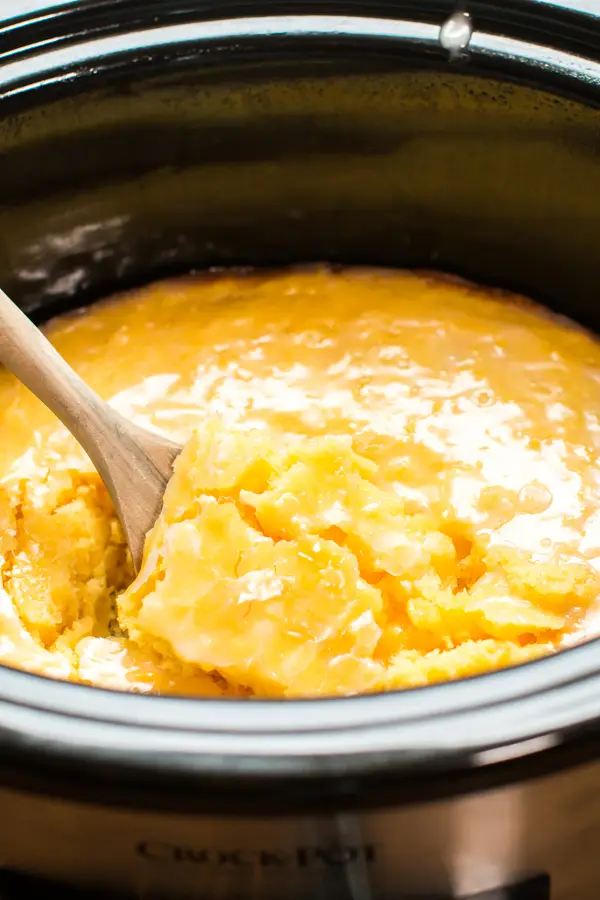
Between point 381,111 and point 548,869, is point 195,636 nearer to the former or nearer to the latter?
point 548,869

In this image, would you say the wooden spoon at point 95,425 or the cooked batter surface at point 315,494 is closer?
the cooked batter surface at point 315,494

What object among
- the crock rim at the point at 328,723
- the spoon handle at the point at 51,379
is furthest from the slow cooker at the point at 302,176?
the spoon handle at the point at 51,379

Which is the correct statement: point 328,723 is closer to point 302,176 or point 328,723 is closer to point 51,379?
point 51,379

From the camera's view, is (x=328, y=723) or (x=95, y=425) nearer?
(x=328, y=723)

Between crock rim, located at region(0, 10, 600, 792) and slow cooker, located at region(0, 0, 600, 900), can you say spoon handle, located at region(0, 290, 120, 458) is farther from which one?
crock rim, located at region(0, 10, 600, 792)

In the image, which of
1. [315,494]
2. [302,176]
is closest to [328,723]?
[315,494]

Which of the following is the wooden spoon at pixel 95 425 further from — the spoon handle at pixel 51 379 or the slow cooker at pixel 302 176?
the slow cooker at pixel 302 176

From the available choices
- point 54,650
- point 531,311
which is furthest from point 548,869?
point 531,311
